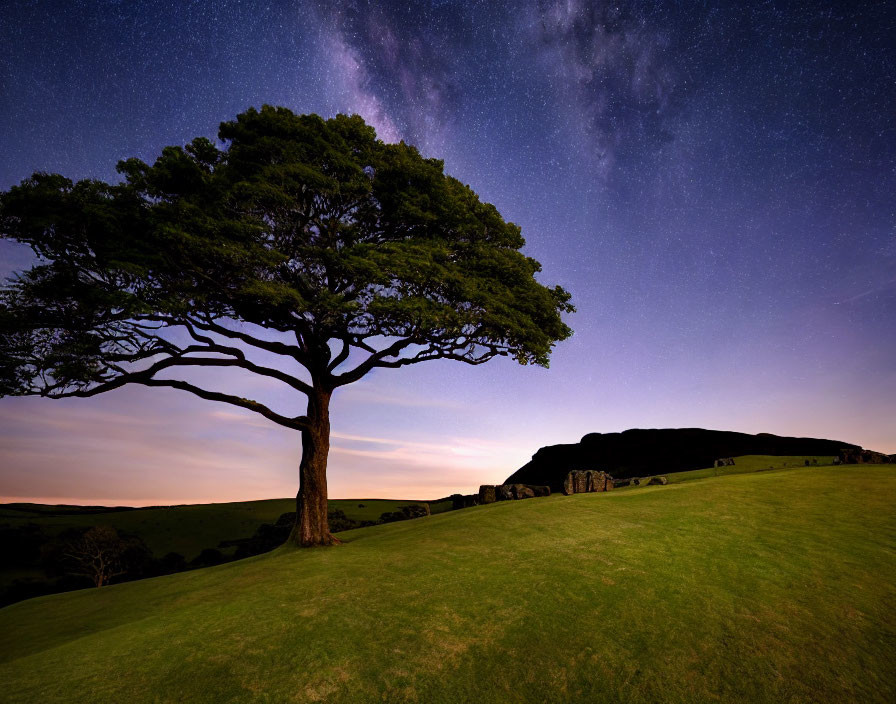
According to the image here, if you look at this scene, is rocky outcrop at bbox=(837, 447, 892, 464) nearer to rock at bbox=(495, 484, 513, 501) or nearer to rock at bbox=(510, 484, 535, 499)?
rock at bbox=(510, 484, 535, 499)

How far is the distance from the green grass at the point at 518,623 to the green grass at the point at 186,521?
44.4 meters

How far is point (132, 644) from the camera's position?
9438 millimetres

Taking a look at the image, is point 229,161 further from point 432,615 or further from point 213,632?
point 432,615

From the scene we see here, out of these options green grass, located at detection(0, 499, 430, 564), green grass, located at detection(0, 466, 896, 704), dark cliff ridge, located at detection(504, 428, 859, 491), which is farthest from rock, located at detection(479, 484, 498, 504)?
dark cliff ridge, located at detection(504, 428, 859, 491)

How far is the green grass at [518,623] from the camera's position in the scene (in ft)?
24.9

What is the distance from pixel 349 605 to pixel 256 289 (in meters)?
10.7

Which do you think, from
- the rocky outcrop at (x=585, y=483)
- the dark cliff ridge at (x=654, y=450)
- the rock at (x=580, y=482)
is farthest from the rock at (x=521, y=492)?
the dark cliff ridge at (x=654, y=450)

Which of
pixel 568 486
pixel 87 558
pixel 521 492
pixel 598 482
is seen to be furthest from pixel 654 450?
pixel 87 558

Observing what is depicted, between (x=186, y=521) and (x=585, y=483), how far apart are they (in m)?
59.1

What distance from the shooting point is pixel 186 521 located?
202ft

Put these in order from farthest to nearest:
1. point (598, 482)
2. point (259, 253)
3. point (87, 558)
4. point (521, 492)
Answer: point (87, 558), point (521, 492), point (598, 482), point (259, 253)

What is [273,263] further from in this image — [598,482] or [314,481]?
[598,482]

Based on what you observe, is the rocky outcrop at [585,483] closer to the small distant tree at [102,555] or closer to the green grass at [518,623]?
the green grass at [518,623]

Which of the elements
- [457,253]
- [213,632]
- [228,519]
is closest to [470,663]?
[213,632]
